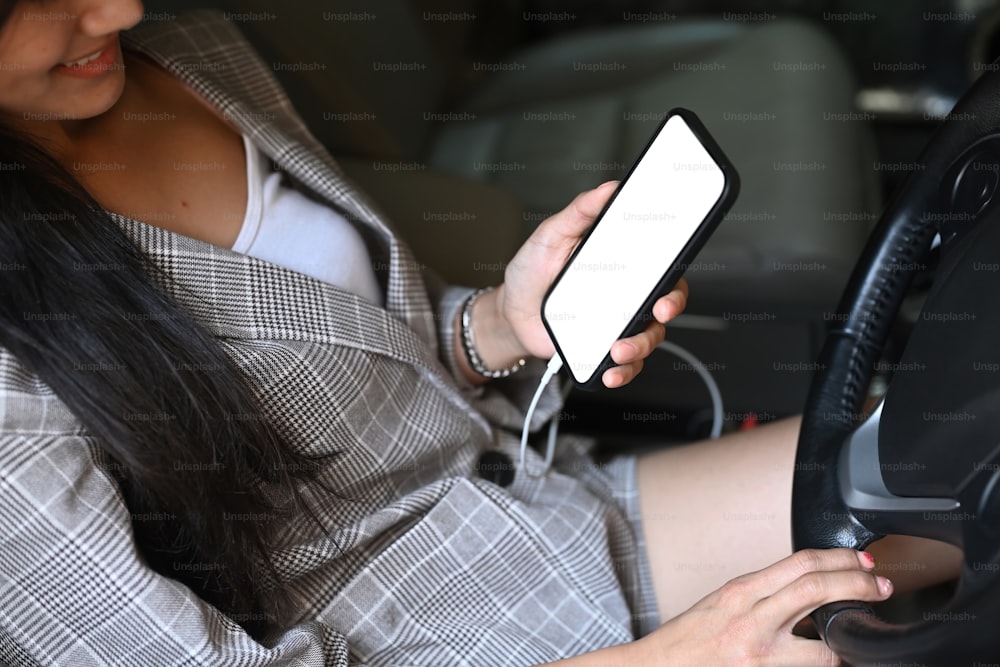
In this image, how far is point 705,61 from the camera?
4.36 feet

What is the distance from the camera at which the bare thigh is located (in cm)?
77

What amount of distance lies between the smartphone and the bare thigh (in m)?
0.19

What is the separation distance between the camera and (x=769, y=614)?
1.94 ft

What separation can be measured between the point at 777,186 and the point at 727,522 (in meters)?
0.54

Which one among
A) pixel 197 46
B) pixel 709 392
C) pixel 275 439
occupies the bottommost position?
pixel 709 392

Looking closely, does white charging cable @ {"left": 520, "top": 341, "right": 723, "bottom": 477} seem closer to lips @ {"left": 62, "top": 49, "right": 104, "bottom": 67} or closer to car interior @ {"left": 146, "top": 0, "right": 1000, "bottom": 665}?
car interior @ {"left": 146, "top": 0, "right": 1000, "bottom": 665}

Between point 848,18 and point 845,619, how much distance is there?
4.65 ft

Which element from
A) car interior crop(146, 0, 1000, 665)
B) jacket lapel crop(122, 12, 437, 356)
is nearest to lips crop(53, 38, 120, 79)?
jacket lapel crop(122, 12, 437, 356)

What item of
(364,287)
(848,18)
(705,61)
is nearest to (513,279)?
(364,287)

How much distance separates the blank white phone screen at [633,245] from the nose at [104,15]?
0.34m

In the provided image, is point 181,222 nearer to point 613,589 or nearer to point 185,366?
point 185,366

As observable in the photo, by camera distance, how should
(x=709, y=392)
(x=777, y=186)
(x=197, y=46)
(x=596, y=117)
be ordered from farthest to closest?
(x=596, y=117), (x=777, y=186), (x=709, y=392), (x=197, y=46)

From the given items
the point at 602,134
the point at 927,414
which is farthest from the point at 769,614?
the point at 602,134

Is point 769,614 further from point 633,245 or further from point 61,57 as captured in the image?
point 61,57
